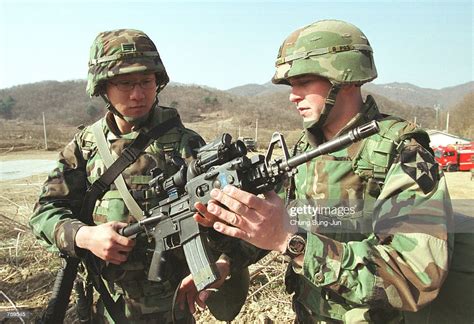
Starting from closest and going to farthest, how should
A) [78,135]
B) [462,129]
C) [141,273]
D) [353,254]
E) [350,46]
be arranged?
[353,254], [350,46], [141,273], [78,135], [462,129]

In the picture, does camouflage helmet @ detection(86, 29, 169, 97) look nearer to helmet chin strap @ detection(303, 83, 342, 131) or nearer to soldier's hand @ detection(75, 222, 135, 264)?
soldier's hand @ detection(75, 222, 135, 264)

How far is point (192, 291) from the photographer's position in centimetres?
278

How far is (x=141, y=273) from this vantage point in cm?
287

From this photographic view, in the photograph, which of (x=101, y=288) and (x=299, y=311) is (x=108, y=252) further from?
(x=299, y=311)

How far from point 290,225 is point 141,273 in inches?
55.6

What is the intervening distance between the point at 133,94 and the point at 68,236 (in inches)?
42.2

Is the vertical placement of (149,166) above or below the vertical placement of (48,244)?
above

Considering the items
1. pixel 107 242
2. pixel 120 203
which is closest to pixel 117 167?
pixel 120 203

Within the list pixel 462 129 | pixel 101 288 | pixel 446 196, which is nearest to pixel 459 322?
pixel 446 196

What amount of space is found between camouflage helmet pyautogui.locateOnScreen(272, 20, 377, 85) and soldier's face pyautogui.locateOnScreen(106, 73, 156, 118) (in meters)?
0.98

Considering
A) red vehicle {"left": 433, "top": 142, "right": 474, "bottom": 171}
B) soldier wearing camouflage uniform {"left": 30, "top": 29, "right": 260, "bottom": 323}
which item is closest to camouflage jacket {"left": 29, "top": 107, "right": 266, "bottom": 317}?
soldier wearing camouflage uniform {"left": 30, "top": 29, "right": 260, "bottom": 323}

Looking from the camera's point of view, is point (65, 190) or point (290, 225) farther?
point (65, 190)

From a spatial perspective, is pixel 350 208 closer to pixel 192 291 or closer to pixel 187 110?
pixel 192 291

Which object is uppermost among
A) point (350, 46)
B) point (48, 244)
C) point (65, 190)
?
point (350, 46)
